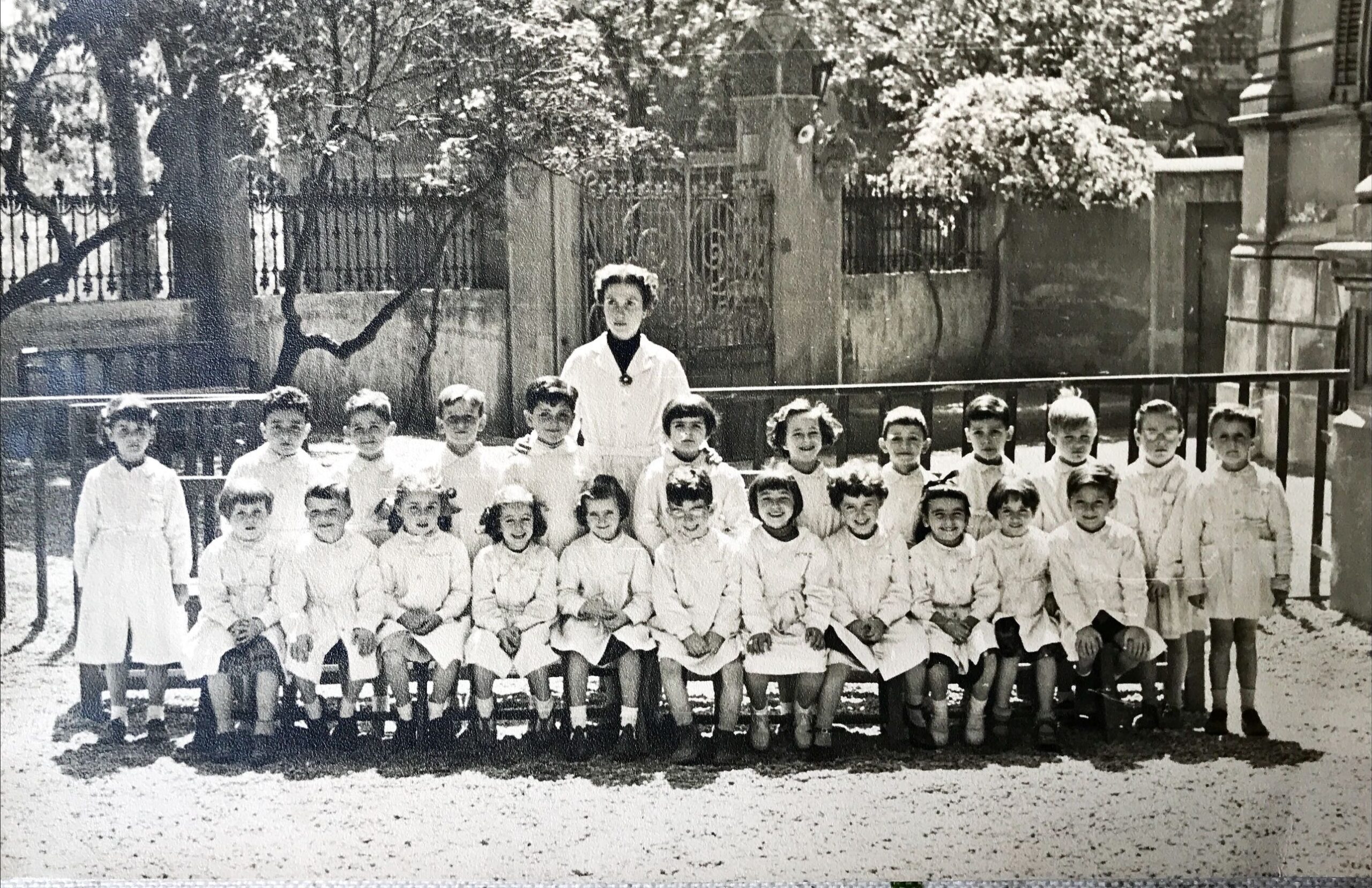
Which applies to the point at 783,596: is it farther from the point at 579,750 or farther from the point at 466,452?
the point at 466,452

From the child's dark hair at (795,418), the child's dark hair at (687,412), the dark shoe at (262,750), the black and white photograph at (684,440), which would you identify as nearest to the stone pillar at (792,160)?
the black and white photograph at (684,440)

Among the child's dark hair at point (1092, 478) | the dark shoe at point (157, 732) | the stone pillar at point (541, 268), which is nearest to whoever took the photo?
the stone pillar at point (541, 268)

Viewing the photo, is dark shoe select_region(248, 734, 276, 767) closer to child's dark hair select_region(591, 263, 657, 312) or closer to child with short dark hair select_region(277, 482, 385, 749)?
child with short dark hair select_region(277, 482, 385, 749)

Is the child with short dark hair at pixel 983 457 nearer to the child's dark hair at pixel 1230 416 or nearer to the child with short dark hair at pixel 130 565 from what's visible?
the child's dark hair at pixel 1230 416

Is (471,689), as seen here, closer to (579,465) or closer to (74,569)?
(579,465)

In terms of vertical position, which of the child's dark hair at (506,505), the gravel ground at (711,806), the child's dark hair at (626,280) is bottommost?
the gravel ground at (711,806)

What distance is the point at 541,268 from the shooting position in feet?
11.6

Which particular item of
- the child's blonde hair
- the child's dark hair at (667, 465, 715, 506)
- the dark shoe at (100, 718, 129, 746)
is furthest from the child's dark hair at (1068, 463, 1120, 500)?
the dark shoe at (100, 718, 129, 746)

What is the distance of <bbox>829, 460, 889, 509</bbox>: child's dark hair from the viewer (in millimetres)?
3578

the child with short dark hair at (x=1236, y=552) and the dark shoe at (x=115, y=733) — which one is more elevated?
the child with short dark hair at (x=1236, y=552)

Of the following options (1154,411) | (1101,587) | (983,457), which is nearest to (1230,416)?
(1154,411)

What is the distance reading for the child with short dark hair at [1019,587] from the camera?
11.9 ft

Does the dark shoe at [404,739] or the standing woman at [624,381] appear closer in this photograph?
the standing woman at [624,381]

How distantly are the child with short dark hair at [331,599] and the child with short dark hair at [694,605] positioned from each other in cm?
75
